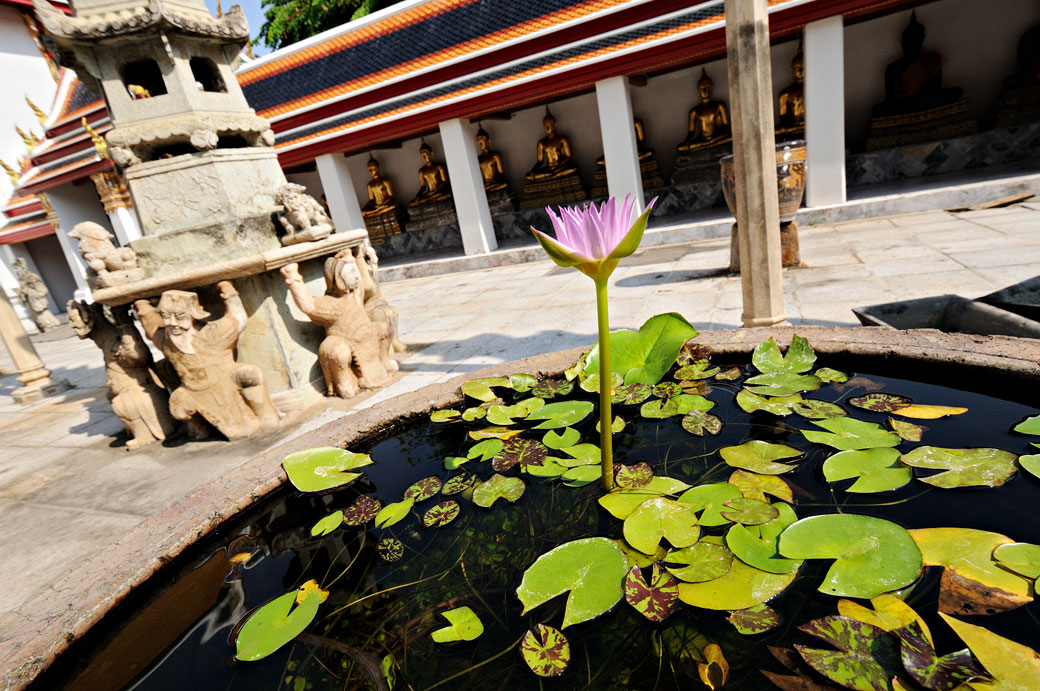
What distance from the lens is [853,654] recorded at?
74 centimetres

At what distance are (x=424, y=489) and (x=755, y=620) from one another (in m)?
0.86

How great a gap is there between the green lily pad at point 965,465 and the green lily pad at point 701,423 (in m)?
0.42

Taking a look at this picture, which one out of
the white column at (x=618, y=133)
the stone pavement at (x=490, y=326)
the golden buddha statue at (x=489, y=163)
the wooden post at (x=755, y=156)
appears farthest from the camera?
the golden buddha statue at (x=489, y=163)

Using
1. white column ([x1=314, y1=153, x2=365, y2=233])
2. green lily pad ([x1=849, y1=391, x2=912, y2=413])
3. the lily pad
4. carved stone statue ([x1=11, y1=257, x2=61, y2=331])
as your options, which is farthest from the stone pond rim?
carved stone statue ([x1=11, y1=257, x2=61, y2=331])

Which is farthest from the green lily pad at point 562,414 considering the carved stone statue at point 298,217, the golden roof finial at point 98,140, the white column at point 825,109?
the golden roof finial at point 98,140

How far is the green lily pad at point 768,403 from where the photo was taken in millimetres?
1413

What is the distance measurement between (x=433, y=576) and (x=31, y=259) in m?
17.0

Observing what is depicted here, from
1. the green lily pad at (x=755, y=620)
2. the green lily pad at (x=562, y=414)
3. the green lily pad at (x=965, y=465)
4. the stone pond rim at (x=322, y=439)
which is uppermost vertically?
the stone pond rim at (x=322, y=439)

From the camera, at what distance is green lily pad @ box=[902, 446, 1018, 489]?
1.02 metres

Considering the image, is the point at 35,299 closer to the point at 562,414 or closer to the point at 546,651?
the point at 562,414

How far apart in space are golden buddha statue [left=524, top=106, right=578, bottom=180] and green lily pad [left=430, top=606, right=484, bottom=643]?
332 inches

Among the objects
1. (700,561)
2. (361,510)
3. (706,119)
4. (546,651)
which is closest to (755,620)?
(700,561)

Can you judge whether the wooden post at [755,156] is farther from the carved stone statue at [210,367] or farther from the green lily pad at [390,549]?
the carved stone statue at [210,367]

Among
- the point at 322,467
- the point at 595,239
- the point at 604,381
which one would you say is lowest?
the point at 322,467
